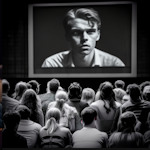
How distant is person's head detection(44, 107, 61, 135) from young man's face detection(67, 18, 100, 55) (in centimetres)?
188

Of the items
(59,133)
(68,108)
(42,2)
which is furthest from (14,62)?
(59,133)

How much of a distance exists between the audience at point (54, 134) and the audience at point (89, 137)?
10 centimetres

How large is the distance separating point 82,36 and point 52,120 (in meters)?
2.15

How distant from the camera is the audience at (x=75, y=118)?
3.21m

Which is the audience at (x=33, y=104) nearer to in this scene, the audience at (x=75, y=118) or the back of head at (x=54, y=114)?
the audience at (x=75, y=118)

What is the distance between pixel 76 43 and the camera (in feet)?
17.2

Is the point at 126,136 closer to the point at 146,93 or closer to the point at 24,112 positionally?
the point at 146,93

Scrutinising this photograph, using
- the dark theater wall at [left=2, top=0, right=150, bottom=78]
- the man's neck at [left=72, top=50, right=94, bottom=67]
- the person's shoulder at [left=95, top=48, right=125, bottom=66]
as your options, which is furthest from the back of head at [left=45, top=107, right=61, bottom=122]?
the dark theater wall at [left=2, top=0, right=150, bottom=78]

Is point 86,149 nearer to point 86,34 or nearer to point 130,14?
point 86,34

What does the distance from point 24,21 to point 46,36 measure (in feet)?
2.79

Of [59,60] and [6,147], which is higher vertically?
[59,60]

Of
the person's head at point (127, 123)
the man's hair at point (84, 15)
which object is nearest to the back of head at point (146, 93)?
the person's head at point (127, 123)

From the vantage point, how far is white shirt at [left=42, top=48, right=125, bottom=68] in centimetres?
529

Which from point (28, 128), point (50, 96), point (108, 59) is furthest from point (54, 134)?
point (108, 59)
